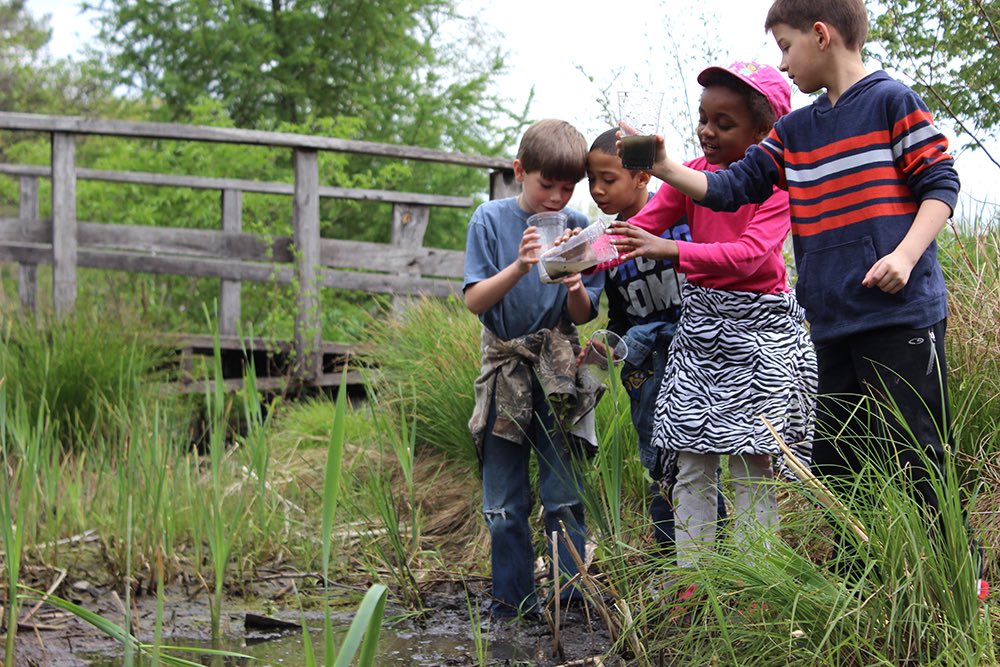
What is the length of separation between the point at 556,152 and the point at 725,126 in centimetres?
43

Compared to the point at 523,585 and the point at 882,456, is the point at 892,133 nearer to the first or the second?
the point at 882,456

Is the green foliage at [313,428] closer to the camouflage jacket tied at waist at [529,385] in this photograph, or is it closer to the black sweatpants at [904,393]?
the camouflage jacket tied at waist at [529,385]

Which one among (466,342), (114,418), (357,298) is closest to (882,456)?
(466,342)

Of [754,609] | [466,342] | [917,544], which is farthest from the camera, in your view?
[466,342]

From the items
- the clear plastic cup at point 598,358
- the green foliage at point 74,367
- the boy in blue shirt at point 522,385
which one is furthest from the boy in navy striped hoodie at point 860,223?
the green foliage at point 74,367

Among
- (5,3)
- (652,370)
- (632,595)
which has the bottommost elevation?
(632,595)

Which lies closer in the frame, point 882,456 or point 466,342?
point 882,456

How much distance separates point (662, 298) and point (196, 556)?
1512mm

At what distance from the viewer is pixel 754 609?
82.6 inches

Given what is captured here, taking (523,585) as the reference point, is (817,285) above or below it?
above

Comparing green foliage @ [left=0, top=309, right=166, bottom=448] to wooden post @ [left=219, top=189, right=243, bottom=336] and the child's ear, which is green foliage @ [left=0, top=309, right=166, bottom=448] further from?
the child's ear

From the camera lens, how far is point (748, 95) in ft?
9.03

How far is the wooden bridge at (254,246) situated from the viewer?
7.63 metres

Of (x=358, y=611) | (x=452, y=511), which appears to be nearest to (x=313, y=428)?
(x=452, y=511)
